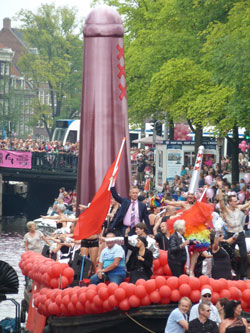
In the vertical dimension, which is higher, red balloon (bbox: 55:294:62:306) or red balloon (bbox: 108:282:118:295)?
red balloon (bbox: 108:282:118:295)

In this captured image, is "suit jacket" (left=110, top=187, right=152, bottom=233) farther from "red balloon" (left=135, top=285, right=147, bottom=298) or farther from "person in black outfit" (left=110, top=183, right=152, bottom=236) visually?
"red balloon" (left=135, top=285, right=147, bottom=298)

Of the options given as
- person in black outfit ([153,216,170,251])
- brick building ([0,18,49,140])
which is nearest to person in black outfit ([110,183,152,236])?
person in black outfit ([153,216,170,251])

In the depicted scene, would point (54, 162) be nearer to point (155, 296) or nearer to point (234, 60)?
point (234, 60)

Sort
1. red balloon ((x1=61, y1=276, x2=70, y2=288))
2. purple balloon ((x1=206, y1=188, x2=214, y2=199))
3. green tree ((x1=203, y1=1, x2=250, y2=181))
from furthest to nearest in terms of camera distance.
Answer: green tree ((x1=203, y1=1, x2=250, y2=181)), purple balloon ((x1=206, y1=188, x2=214, y2=199)), red balloon ((x1=61, y1=276, x2=70, y2=288))

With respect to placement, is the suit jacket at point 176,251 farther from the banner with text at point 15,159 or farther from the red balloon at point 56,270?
the banner with text at point 15,159

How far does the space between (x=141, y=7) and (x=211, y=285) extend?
29541 millimetres

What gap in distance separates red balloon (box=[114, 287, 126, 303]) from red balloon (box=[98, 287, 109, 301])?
15 centimetres

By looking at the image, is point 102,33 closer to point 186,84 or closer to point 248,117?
point 248,117

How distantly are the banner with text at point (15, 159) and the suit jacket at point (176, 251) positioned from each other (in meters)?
40.5

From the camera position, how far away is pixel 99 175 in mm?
22344

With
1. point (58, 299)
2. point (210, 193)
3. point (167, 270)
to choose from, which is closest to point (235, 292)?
point (167, 270)

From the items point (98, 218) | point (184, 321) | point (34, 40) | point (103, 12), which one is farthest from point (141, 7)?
point (34, 40)

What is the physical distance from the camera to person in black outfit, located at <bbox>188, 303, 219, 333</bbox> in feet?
41.7

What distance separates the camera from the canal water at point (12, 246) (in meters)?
27.7
